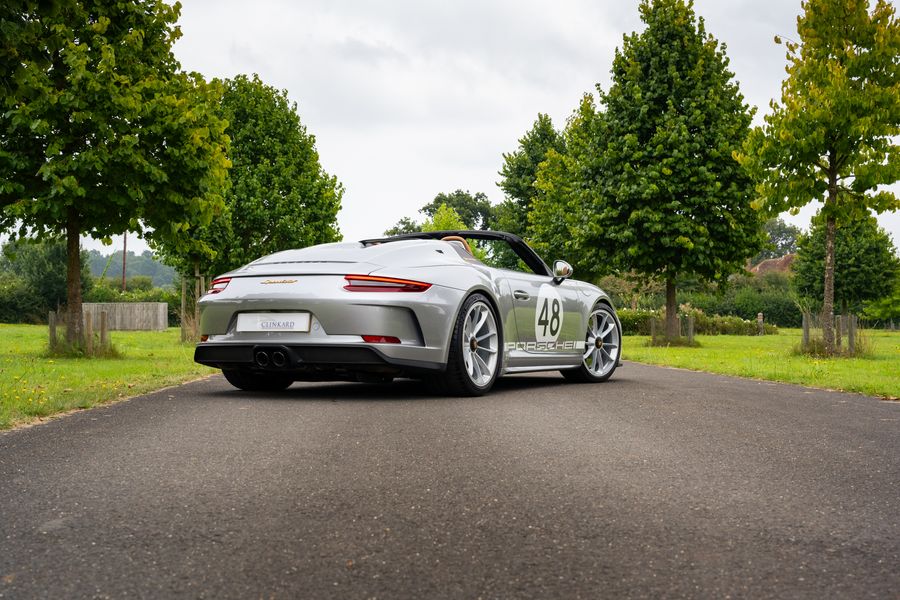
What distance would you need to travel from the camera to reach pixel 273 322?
7195 mm

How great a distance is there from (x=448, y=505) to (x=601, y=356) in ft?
21.8

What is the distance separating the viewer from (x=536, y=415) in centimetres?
652

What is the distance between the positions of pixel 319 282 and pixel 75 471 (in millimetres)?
3062

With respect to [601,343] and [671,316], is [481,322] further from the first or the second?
[671,316]

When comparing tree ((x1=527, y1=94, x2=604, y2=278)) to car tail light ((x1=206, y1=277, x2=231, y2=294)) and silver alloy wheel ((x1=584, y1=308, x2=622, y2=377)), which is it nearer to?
silver alloy wheel ((x1=584, y1=308, x2=622, y2=377))

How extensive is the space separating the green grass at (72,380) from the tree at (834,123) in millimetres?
12101

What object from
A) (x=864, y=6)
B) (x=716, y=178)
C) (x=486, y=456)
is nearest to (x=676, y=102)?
(x=716, y=178)

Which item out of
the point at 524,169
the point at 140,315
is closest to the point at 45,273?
the point at 140,315

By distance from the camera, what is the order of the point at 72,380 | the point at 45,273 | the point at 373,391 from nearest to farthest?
the point at 373,391, the point at 72,380, the point at 45,273

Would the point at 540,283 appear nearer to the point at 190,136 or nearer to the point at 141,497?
the point at 141,497

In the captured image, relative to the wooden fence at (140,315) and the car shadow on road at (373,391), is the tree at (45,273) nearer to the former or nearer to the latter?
the wooden fence at (140,315)

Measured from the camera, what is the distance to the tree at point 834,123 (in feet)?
56.6

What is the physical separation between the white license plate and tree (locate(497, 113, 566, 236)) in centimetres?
3895

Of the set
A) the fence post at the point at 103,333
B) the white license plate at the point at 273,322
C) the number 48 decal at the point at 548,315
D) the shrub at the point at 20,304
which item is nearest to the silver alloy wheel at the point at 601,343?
the number 48 decal at the point at 548,315
